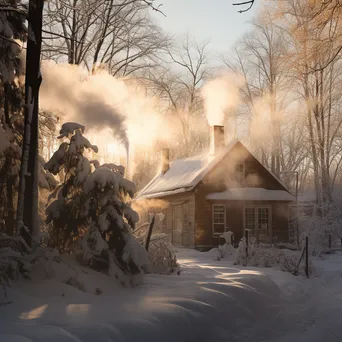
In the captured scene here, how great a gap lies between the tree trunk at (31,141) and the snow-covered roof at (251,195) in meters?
17.0

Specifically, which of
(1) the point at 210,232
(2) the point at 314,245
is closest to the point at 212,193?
(1) the point at 210,232

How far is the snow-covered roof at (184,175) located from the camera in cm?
2509

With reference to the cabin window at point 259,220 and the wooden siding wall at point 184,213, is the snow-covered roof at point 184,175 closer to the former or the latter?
the wooden siding wall at point 184,213

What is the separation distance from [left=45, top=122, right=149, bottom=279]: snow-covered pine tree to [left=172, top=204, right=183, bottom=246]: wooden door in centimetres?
1814

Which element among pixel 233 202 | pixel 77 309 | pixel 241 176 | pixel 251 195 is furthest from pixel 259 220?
pixel 77 309

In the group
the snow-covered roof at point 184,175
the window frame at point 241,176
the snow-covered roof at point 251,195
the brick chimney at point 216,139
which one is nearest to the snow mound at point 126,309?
the snow-covered roof at point 251,195

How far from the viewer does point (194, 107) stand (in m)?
44.0

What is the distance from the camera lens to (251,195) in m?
25.2

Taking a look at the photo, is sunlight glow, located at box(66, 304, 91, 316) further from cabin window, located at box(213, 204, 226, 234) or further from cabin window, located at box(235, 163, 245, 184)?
cabin window, located at box(235, 163, 245, 184)

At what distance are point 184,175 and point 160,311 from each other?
2145 centimetres

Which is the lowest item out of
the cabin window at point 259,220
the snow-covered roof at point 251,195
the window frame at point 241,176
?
the cabin window at point 259,220

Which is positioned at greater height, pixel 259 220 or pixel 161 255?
pixel 259 220

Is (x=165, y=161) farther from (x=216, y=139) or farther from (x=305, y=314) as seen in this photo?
(x=305, y=314)

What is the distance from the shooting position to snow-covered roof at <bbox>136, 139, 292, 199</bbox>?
2508cm
